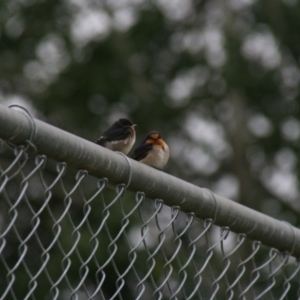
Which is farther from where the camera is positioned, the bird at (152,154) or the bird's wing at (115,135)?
the bird's wing at (115,135)

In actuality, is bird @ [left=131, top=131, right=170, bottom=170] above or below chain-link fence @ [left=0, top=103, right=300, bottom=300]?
below

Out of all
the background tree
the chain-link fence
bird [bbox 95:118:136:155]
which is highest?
the chain-link fence

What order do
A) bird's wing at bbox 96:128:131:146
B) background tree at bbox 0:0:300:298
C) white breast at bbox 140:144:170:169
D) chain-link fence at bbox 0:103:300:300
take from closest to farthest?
chain-link fence at bbox 0:103:300:300 < white breast at bbox 140:144:170:169 < bird's wing at bbox 96:128:131:146 < background tree at bbox 0:0:300:298

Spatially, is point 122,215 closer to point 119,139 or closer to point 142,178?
point 142,178

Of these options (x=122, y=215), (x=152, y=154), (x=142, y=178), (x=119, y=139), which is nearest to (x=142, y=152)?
(x=152, y=154)

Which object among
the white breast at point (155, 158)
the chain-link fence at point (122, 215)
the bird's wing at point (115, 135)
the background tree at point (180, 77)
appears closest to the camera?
the chain-link fence at point (122, 215)

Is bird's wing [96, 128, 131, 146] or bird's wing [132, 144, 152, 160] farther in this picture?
bird's wing [96, 128, 131, 146]

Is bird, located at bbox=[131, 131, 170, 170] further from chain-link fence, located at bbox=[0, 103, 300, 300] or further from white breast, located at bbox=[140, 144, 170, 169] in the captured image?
chain-link fence, located at bbox=[0, 103, 300, 300]

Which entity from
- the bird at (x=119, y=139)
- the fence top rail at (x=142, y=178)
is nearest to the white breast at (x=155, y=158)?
the bird at (x=119, y=139)

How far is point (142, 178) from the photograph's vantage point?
10.7 feet

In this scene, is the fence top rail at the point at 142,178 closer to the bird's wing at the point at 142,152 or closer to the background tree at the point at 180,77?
the bird's wing at the point at 142,152

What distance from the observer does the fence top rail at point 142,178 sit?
275 cm

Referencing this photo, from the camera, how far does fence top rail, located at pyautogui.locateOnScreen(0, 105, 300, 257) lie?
9.01ft

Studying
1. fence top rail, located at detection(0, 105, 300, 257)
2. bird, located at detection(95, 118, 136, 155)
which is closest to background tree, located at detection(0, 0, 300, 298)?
bird, located at detection(95, 118, 136, 155)
